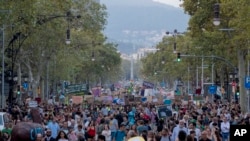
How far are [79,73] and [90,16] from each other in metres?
35.3

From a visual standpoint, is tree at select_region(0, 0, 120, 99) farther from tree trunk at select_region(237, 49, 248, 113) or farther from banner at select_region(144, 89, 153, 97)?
tree trunk at select_region(237, 49, 248, 113)

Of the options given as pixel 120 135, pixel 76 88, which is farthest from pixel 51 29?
pixel 120 135

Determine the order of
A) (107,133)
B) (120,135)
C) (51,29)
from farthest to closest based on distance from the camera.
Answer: (51,29), (107,133), (120,135)

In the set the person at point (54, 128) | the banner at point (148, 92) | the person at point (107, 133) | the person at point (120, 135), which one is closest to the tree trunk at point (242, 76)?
the banner at point (148, 92)

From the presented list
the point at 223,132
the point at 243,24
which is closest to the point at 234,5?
the point at 243,24

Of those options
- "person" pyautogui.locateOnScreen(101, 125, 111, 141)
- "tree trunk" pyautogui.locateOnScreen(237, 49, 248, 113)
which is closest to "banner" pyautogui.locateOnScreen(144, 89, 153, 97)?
"tree trunk" pyautogui.locateOnScreen(237, 49, 248, 113)

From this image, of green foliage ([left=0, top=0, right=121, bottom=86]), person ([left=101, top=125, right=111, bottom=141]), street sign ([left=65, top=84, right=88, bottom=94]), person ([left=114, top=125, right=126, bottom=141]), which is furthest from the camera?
street sign ([left=65, top=84, right=88, bottom=94])

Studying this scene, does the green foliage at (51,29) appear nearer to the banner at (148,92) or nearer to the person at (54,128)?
the banner at (148,92)

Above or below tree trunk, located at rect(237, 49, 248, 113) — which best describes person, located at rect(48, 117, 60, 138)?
below

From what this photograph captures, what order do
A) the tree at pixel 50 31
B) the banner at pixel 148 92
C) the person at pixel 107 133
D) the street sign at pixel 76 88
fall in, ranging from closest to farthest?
the person at pixel 107 133
the tree at pixel 50 31
the street sign at pixel 76 88
the banner at pixel 148 92

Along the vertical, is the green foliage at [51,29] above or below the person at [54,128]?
above

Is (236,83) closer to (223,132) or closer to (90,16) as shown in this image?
(90,16)

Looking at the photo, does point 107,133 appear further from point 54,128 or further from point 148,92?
point 148,92

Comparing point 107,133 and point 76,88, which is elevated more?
point 76,88
